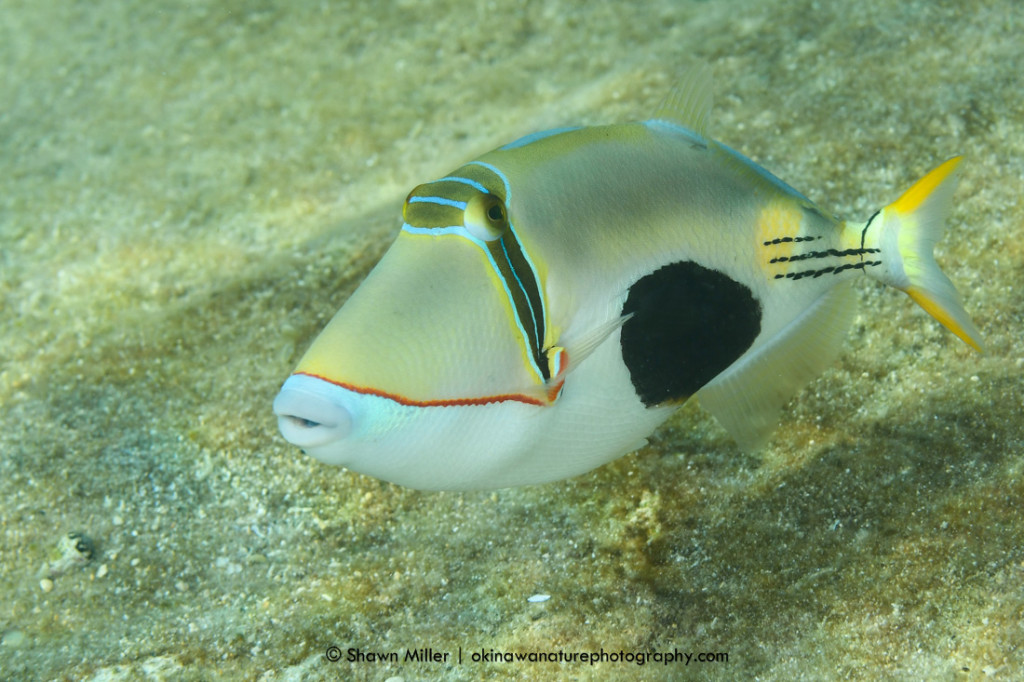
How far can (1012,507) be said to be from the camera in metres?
1.84

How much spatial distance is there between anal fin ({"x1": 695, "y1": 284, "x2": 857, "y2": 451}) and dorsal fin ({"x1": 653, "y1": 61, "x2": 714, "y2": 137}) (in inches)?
21.3

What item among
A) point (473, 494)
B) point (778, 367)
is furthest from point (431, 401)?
point (473, 494)

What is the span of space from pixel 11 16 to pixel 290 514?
5186 mm

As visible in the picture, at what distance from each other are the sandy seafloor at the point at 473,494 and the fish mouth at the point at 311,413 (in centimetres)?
102

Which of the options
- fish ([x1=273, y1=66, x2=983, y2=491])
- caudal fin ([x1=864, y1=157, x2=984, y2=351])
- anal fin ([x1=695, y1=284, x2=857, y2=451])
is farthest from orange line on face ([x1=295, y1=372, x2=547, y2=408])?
caudal fin ([x1=864, y1=157, x2=984, y2=351])

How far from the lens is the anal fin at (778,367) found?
181 centimetres

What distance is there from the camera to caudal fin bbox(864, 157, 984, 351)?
5.48ft

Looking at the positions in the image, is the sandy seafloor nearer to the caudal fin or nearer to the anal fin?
the anal fin

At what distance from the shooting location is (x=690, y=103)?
176 centimetres

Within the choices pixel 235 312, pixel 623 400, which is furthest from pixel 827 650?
pixel 235 312

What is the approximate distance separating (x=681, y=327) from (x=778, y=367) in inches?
16.4

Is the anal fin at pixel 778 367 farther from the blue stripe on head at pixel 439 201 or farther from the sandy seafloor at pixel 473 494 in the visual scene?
the blue stripe on head at pixel 439 201

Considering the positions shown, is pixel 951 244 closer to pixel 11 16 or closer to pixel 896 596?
pixel 896 596

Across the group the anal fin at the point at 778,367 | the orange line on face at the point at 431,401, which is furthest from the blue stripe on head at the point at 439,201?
the anal fin at the point at 778,367
